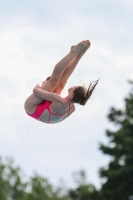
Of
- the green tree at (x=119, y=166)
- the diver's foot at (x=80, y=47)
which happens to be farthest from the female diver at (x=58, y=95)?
the green tree at (x=119, y=166)

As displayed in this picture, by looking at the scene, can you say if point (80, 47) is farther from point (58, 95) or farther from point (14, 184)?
point (14, 184)

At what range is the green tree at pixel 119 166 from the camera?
158 ft

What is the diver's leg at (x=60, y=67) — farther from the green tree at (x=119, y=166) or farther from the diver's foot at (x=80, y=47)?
the green tree at (x=119, y=166)

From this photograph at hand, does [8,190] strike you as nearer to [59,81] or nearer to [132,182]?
[132,182]

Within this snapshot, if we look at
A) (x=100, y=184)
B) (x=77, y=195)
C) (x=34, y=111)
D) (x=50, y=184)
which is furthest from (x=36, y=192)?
(x=34, y=111)

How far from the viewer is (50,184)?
80500 mm

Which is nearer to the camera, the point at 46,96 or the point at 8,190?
the point at 46,96

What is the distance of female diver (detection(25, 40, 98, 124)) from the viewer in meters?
12.7

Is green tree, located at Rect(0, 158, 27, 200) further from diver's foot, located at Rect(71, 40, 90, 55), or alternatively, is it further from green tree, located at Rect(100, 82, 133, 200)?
diver's foot, located at Rect(71, 40, 90, 55)

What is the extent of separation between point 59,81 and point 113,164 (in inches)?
1433

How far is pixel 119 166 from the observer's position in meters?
48.8

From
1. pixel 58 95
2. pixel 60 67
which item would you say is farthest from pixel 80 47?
pixel 58 95

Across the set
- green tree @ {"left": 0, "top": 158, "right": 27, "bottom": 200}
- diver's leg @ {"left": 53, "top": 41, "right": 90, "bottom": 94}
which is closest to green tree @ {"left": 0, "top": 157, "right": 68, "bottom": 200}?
green tree @ {"left": 0, "top": 158, "right": 27, "bottom": 200}

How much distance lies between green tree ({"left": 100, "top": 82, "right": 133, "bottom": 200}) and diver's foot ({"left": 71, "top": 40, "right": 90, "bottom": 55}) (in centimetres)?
3566
